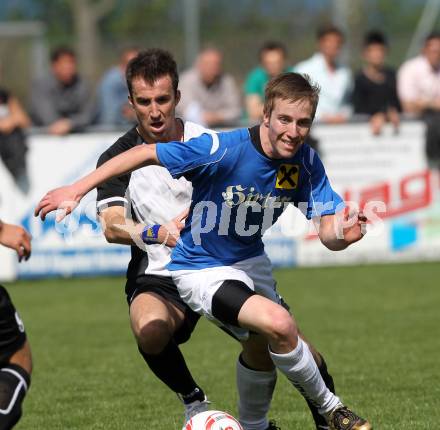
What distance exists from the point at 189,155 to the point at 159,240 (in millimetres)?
716

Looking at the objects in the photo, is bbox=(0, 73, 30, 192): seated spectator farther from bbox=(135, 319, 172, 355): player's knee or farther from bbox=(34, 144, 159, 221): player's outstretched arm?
bbox=(34, 144, 159, 221): player's outstretched arm

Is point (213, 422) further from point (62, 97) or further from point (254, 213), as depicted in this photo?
point (62, 97)

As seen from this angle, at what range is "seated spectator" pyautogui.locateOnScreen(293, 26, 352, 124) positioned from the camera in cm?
1356

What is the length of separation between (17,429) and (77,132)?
7305 mm

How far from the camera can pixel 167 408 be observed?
6.82m

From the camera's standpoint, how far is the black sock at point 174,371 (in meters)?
6.13

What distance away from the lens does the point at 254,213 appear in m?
5.77

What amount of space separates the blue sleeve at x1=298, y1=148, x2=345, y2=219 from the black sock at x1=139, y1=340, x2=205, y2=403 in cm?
108

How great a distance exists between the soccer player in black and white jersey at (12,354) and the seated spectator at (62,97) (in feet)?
28.2

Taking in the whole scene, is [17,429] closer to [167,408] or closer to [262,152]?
[167,408]

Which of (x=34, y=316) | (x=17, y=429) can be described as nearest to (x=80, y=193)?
(x=17, y=429)

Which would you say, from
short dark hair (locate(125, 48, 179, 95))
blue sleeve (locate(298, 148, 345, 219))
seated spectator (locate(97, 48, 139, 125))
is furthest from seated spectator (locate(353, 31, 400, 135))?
blue sleeve (locate(298, 148, 345, 219))

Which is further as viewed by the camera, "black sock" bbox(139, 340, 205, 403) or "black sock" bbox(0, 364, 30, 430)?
"black sock" bbox(139, 340, 205, 403)

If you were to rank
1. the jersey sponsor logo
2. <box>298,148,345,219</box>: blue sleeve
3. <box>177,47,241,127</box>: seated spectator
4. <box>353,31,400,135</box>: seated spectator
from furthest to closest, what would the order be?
<box>353,31,400,135</box>: seated spectator, <box>177,47,241,127</box>: seated spectator, <box>298,148,345,219</box>: blue sleeve, the jersey sponsor logo
